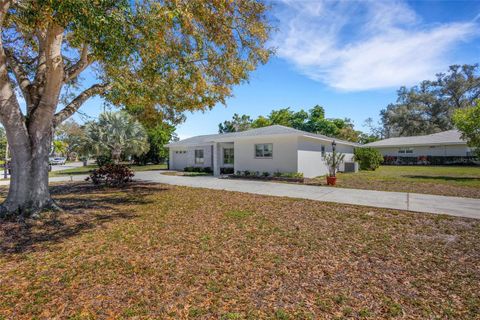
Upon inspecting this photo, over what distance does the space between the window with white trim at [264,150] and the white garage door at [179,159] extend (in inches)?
436

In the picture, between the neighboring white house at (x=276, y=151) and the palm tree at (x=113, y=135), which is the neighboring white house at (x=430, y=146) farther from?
the palm tree at (x=113, y=135)

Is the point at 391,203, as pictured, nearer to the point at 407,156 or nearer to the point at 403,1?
the point at 403,1

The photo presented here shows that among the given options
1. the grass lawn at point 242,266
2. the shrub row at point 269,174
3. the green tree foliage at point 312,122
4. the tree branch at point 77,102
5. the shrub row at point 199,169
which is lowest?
the grass lawn at point 242,266

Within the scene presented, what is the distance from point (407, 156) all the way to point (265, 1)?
3374cm

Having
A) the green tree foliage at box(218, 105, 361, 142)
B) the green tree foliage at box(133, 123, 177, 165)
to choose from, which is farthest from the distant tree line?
the green tree foliage at box(133, 123, 177, 165)

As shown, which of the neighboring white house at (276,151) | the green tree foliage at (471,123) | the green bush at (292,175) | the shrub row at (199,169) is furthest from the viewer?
the shrub row at (199,169)

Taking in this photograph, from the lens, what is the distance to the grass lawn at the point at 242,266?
2883mm

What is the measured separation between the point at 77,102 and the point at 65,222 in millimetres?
3920

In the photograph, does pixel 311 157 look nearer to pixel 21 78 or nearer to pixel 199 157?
pixel 199 157

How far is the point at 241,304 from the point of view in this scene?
2945 mm

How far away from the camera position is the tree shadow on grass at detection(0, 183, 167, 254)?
5.08 metres

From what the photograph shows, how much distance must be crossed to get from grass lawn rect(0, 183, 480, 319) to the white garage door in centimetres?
1887

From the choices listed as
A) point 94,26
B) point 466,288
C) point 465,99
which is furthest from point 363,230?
point 465,99

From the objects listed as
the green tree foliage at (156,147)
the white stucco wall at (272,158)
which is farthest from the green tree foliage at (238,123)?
the white stucco wall at (272,158)
